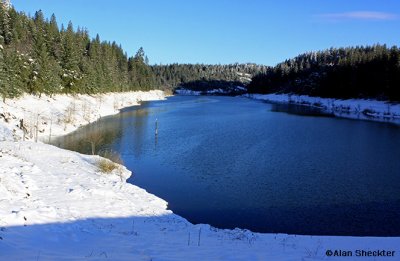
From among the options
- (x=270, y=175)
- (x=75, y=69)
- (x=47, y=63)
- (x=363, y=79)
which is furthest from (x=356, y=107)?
(x=270, y=175)

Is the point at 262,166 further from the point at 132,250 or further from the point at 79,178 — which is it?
the point at 132,250

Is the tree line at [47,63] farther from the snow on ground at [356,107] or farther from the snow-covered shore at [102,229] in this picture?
the snow on ground at [356,107]

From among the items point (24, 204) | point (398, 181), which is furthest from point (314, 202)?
point (24, 204)

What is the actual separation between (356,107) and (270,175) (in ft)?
236

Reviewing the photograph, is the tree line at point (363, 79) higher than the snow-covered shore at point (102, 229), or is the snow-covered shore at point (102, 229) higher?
the tree line at point (363, 79)

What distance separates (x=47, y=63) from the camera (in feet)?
211

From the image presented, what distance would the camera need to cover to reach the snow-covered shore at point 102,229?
1114 centimetres

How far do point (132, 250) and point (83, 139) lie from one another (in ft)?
112

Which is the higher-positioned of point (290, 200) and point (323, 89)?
point (323, 89)

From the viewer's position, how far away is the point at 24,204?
14.2 metres

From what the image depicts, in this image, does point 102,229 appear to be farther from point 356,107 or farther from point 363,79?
point 363,79

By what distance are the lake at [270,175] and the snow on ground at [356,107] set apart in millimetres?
24482

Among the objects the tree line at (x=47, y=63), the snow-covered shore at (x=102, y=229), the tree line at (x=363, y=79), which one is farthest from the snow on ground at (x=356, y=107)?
the snow-covered shore at (x=102, y=229)

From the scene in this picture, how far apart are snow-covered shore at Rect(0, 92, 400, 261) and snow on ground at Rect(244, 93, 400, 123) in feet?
209
